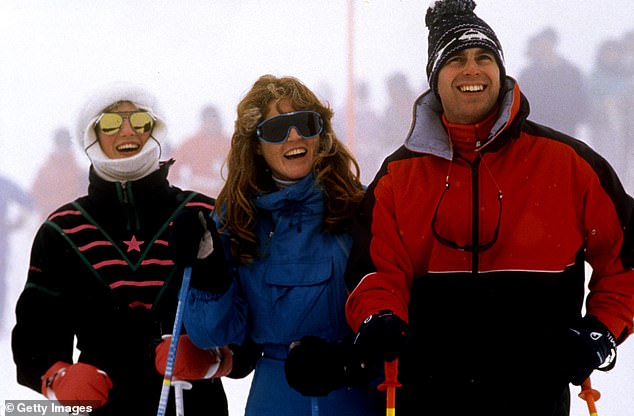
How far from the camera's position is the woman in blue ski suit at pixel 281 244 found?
194 cm

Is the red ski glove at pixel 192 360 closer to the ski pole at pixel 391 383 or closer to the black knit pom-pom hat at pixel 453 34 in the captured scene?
the ski pole at pixel 391 383

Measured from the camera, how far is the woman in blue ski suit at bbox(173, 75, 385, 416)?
1940mm

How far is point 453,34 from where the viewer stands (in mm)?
1856

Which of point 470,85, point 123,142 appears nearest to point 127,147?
point 123,142

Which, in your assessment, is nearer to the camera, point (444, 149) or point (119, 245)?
point (444, 149)

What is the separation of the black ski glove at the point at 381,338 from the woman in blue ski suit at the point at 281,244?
0.93ft

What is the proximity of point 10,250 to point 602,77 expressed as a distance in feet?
14.5

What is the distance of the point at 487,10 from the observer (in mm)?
4809

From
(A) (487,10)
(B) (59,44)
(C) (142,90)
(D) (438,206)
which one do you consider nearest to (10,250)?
(B) (59,44)

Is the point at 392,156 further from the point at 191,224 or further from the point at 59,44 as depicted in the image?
the point at 59,44

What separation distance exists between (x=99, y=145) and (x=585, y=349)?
1.62 metres

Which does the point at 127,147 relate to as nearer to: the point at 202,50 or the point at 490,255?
the point at 490,255

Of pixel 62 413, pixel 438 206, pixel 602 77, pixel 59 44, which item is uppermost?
pixel 59 44

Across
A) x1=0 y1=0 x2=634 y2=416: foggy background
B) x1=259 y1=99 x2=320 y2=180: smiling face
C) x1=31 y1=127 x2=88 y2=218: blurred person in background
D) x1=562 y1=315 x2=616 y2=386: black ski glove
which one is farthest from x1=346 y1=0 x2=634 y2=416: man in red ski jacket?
x1=31 y1=127 x2=88 y2=218: blurred person in background
